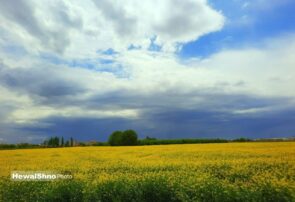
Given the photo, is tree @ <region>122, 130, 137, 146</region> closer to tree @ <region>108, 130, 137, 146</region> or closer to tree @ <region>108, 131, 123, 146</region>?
tree @ <region>108, 130, 137, 146</region>

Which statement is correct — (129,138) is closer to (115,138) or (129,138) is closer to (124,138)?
(124,138)

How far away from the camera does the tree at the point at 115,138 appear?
65.0 metres

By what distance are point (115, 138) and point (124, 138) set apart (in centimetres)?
177

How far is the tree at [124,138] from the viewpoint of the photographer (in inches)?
2549

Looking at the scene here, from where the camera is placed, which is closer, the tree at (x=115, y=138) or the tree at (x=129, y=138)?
the tree at (x=129, y=138)

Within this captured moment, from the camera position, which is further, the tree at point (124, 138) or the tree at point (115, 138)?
the tree at point (115, 138)

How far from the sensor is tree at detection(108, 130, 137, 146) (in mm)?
64750

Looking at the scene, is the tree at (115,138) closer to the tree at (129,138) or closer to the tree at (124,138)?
the tree at (124,138)

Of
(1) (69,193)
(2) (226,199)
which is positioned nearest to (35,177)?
(1) (69,193)

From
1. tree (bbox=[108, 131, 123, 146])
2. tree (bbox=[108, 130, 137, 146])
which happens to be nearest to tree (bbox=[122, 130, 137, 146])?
tree (bbox=[108, 130, 137, 146])

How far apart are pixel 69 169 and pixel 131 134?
152ft

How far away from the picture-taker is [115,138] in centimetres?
6562

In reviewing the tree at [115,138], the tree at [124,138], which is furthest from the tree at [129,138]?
the tree at [115,138]

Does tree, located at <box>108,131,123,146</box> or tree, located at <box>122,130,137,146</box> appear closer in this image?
tree, located at <box>122,130,137,146</box>
